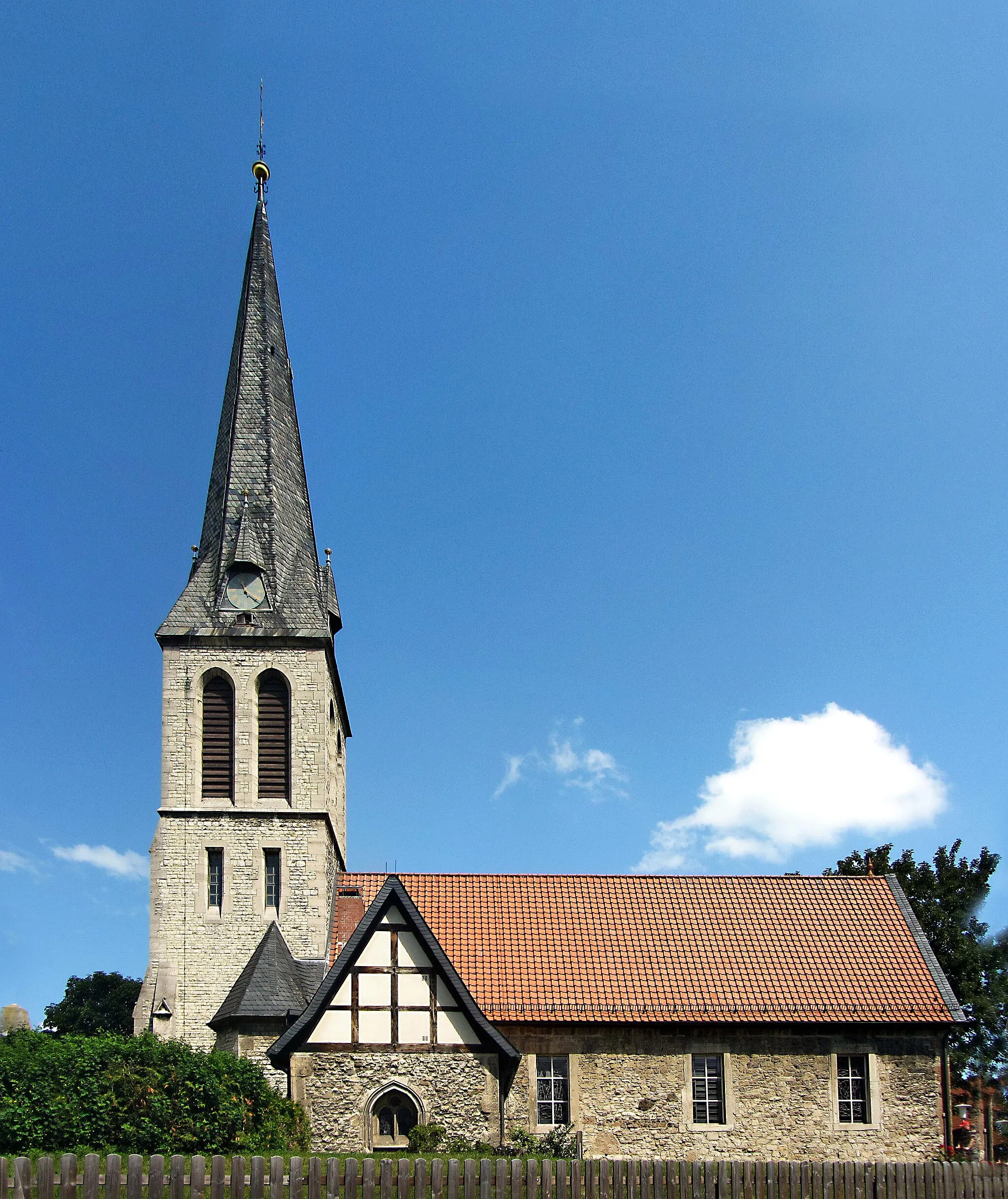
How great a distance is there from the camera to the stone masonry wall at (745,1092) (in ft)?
80.3

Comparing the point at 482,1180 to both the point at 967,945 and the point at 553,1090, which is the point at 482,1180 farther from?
the point at 967,945

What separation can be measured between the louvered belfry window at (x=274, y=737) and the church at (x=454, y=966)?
0.05 meters

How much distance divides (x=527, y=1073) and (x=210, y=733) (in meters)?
11.0

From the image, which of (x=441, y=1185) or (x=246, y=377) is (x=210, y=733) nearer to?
(x=246, y=377)

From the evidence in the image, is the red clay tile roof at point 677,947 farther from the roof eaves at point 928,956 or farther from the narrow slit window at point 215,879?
the narrow slit window at point 215,879

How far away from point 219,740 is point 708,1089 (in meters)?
13.6

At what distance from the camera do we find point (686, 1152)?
24312 millimetres

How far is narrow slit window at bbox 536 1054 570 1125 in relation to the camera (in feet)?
80.6

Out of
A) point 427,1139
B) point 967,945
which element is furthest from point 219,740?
point 967,945

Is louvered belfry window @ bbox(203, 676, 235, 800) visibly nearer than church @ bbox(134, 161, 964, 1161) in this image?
No

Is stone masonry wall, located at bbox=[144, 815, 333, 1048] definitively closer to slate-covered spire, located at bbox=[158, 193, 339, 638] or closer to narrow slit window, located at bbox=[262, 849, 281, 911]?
narrow slit window, located at bbox=[262, 849, 281, 911]

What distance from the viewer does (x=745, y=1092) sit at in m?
25.0

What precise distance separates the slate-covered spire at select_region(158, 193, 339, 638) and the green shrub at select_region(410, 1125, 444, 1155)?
12.2 meters

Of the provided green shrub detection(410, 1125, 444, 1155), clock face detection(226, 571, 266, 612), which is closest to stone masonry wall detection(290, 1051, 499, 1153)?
green shrub detection(410, 1125, 444, 1155)
